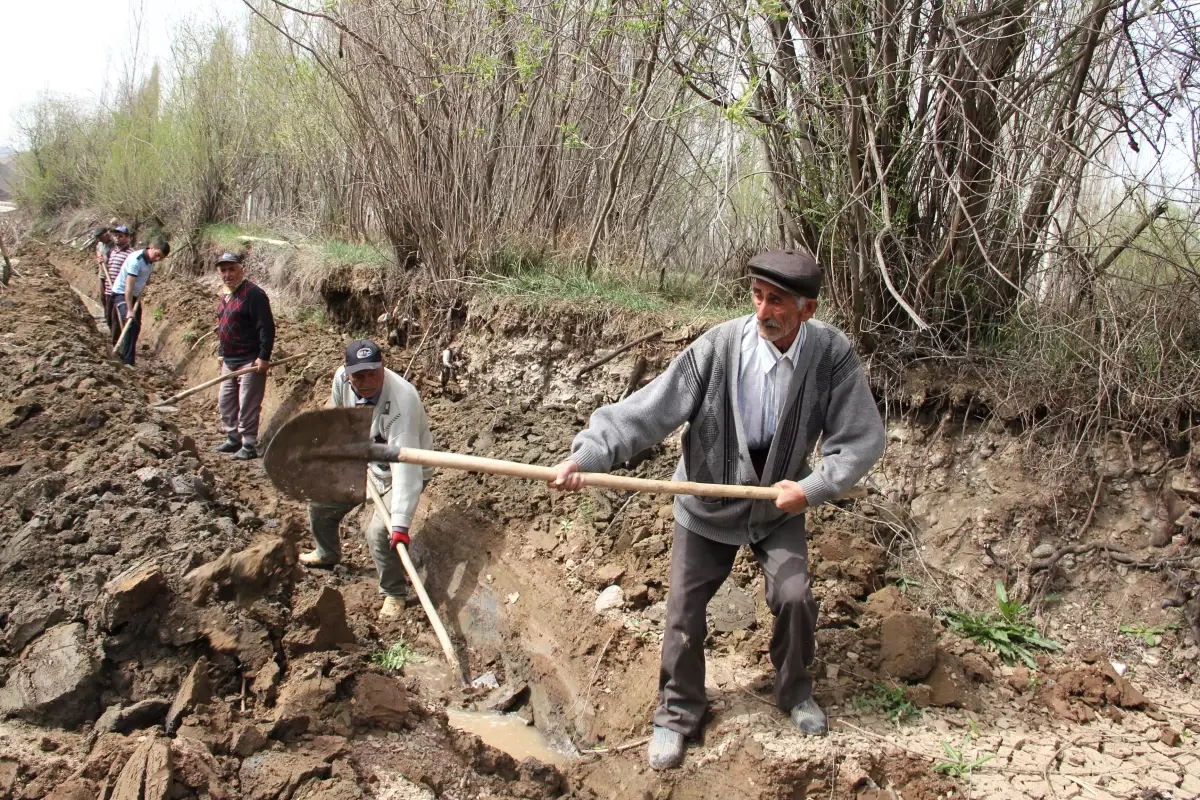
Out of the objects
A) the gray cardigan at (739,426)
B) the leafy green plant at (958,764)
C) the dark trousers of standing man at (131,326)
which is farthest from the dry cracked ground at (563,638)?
the dark trousers of standing man at (131,326)

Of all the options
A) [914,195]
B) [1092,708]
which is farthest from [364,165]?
[1092,708]

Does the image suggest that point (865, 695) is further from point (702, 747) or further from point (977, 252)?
point (977, 252)

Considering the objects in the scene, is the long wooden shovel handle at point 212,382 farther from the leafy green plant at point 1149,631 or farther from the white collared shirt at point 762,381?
the leafy green plant at point 1149,631

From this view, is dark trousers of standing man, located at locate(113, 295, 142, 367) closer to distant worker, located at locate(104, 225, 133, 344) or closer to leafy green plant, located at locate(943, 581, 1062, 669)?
distant worker, located at locate(104, 225, 133, 344)

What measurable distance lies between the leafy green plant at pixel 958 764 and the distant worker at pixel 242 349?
241 inches

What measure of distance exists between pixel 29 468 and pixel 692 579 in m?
4.70

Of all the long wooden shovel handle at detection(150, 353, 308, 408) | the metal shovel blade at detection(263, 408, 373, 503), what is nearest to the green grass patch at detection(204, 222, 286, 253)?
the long wooden shovel handle at detection(150, 353, 308, 408)

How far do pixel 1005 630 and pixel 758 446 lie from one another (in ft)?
6.43

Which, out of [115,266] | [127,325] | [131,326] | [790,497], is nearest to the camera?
[790,497]

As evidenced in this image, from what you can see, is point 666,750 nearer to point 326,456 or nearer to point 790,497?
point 790,497

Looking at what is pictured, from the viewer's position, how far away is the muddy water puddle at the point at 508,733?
4.31 m

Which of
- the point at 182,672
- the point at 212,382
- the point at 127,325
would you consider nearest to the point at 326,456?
the point at 182,672

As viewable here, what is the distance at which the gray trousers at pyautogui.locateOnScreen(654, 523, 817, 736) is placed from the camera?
131 inches

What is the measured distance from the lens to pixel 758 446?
3.35 meters
